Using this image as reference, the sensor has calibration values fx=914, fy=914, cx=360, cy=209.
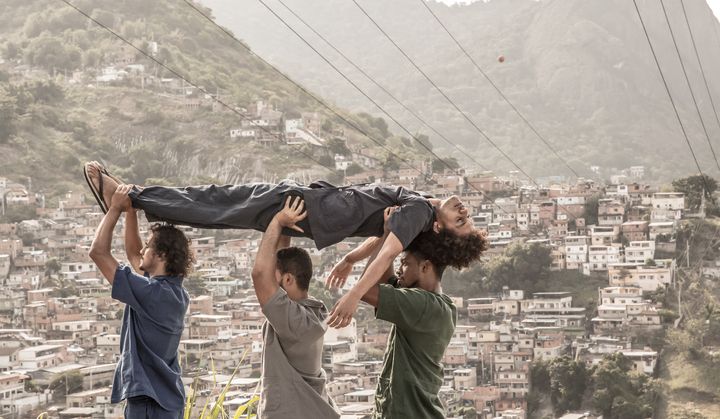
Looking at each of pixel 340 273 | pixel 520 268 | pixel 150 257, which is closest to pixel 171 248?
pixel 150 257

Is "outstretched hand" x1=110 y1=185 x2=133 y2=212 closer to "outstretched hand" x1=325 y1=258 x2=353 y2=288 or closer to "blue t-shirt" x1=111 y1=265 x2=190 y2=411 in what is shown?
"blue t-shirt" x1=111 y1=265 x2=190 y2=411

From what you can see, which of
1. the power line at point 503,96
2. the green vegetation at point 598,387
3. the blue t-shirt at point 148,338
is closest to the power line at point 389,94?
the power line at point 503,96

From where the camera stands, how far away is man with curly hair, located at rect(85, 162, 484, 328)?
257 centimetres

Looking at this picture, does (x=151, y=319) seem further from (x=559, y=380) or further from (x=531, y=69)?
(x=531, y=69)

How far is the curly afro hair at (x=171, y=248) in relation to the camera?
2.61m

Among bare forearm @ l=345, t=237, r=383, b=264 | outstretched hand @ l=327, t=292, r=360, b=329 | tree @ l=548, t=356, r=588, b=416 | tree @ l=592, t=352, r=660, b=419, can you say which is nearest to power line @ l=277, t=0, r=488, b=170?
tree @ l=548, t=356, r=588, b=416

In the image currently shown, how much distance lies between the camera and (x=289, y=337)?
240 cm

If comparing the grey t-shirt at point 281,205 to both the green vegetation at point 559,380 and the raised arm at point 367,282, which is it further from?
the green vegetation at point 559,380

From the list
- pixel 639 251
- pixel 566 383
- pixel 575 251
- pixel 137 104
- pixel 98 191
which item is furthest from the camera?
pixel 137 104

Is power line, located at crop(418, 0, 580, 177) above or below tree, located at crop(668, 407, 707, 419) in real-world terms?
above

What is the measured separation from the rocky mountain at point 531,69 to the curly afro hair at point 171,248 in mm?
39965

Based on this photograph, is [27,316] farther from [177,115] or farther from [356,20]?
[356,20]

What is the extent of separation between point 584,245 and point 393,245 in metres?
31.2

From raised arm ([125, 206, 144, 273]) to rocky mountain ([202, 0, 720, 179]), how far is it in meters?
39.8
